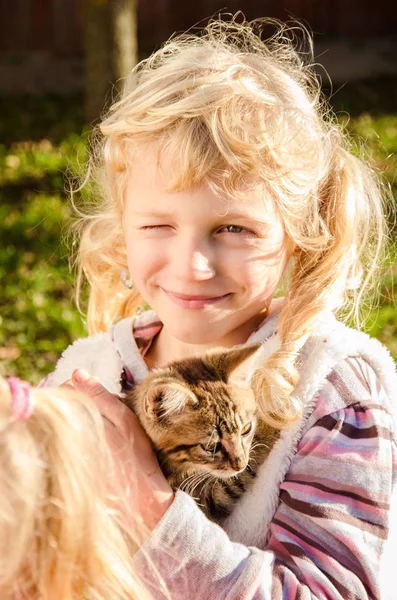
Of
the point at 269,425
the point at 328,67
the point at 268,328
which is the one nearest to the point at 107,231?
the point at 268,328

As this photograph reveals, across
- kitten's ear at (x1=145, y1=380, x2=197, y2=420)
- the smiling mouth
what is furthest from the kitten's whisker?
the smiling mouth

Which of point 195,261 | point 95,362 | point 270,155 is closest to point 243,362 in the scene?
point 195,261

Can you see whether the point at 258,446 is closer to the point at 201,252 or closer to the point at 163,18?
the point at 201,252

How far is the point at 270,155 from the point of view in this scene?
224 centimetres

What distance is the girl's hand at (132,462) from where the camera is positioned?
1904mm

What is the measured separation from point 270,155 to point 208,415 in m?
0.72

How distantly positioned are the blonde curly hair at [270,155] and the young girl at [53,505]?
682mm

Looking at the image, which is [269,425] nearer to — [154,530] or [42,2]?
[154,530]

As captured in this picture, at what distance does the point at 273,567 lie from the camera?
6.61 ft

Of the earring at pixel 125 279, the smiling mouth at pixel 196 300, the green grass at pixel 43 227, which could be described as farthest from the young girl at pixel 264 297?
the green grass at pixel 43 227

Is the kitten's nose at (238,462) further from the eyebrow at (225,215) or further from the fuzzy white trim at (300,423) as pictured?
the eyebrow at (225,215)

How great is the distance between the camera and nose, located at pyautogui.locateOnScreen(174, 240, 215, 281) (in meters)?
2.25

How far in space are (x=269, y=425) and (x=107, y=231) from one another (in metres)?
1.01

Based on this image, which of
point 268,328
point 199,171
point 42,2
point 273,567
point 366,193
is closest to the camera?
point 273,567
